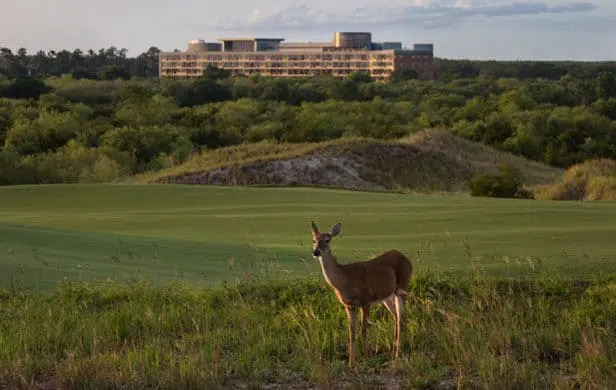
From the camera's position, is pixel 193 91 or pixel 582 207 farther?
pixel 193 91

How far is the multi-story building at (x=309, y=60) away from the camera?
15775 centimetres

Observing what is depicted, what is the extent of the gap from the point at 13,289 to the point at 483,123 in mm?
53036

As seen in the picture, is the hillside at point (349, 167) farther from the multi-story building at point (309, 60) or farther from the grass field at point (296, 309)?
the multi-story building at point (309, 60)

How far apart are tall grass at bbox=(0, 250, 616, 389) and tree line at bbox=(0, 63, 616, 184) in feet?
96.2

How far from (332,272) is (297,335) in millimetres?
1585

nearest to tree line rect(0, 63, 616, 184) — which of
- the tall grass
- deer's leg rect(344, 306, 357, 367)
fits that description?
the tall grass

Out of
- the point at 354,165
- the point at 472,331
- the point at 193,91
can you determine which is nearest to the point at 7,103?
the point at 193,91

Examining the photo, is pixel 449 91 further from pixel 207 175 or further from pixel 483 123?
pixel 207 175

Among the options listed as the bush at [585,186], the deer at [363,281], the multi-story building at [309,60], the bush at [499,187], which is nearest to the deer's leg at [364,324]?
the deer at [363,281]

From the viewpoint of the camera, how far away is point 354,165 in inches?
1610

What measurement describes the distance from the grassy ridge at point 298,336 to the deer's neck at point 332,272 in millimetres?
718

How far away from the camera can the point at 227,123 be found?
65.7 metres

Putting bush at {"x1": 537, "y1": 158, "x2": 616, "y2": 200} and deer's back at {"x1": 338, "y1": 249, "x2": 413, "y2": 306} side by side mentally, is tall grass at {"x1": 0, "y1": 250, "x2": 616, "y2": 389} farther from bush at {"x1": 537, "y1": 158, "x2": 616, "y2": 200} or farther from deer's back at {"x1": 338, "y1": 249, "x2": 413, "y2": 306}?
bush at {"x1": 537, "y1": 158, "x2": 616, "y2": 200}

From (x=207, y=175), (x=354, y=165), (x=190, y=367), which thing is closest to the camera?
(x=190, y=367)
